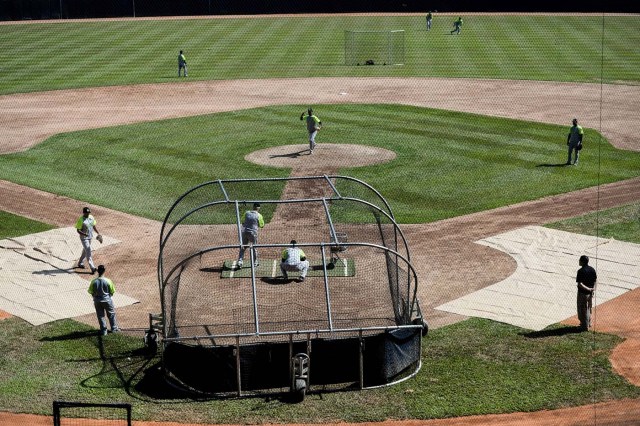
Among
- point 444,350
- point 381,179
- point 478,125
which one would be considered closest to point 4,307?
point 444,350

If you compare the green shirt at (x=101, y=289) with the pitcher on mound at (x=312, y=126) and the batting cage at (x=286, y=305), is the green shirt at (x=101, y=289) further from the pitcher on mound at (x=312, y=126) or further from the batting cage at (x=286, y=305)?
the pitcher on mound at (x=312, y=126)

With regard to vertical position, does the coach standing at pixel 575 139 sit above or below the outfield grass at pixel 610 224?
above

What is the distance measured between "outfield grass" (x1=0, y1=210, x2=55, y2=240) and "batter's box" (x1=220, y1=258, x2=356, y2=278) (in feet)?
23.1

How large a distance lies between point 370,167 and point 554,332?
1455 centimetres

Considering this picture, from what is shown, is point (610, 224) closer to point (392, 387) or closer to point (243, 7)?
point (392, 387)

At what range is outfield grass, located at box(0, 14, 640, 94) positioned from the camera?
5459 centimetres

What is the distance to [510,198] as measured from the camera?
28.4 metres

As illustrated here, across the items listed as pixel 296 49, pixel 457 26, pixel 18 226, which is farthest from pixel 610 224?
pixel 457 26

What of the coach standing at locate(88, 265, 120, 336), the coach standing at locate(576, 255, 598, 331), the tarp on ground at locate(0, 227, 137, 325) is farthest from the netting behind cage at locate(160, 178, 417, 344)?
the coach standing at locate(576, 255, 598, 331)

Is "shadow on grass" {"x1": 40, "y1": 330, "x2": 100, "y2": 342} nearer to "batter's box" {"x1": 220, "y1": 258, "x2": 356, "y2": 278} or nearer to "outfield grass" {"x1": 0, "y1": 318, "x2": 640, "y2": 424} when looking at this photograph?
"outfield grass" {"x1": 0, "y1": 318, "x2": 640, "y2": 424}

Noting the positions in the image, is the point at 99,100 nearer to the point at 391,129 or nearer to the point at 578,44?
the point at 391,129

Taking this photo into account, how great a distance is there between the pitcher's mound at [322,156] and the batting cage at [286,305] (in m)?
5.29

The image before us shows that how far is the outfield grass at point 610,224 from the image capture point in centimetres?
2475

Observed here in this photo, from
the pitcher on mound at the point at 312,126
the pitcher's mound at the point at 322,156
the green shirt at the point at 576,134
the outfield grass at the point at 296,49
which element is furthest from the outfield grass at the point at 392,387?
the outfield grass at the point at 296,49
